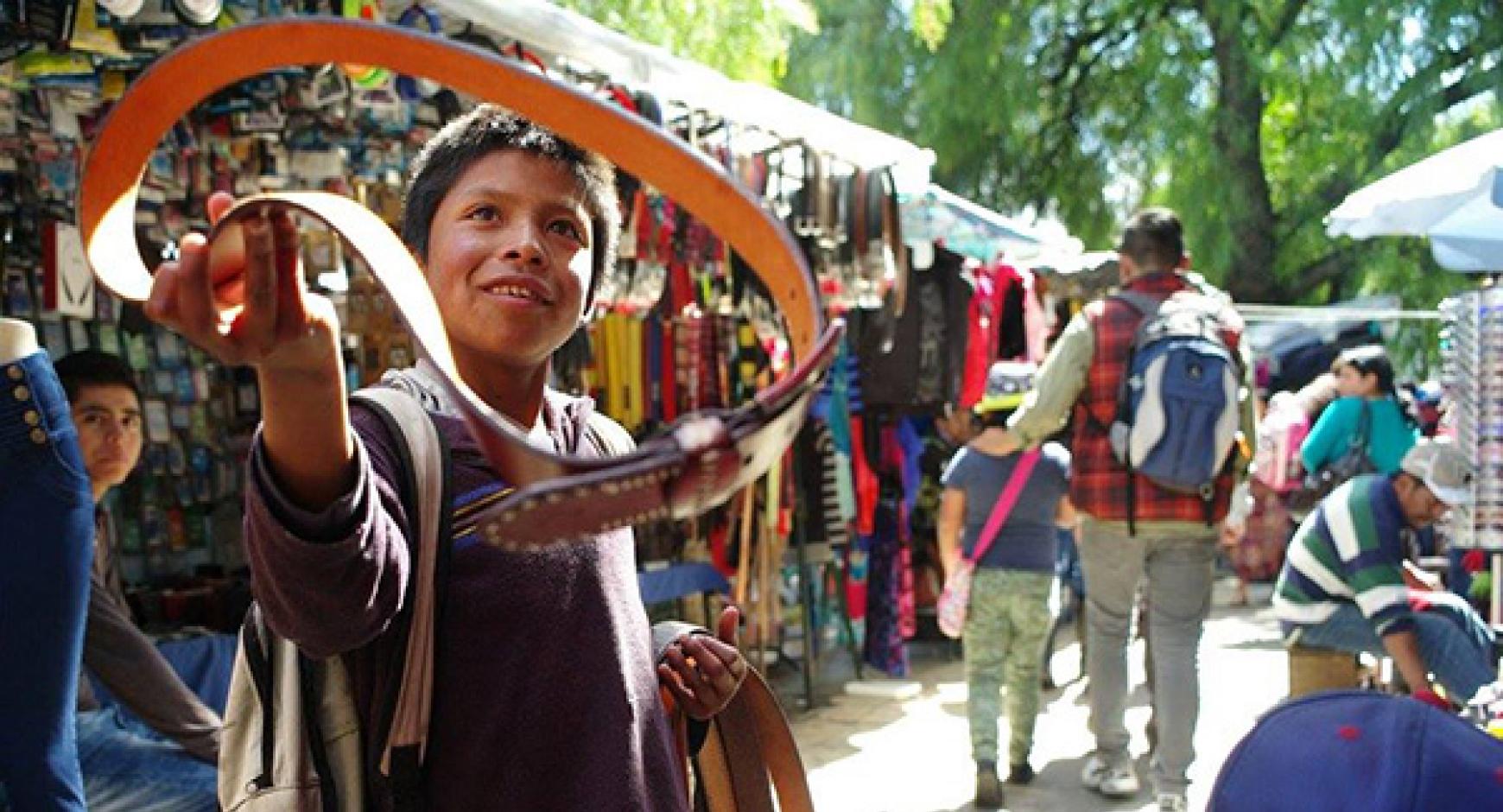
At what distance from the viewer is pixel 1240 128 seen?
16.0 m

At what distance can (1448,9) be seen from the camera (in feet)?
47.8

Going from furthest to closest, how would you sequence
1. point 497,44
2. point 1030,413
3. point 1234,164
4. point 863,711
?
point 1234,164 < point 863,711 < point 1030,413 < point 497,44

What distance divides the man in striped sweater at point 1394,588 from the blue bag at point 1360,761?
10.2 ft

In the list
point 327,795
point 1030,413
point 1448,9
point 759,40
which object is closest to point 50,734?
point 327,795

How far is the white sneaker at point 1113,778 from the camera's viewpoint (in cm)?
549

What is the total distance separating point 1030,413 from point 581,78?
1.89 metres

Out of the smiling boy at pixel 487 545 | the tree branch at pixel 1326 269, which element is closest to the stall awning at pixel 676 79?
the smiling boy at pixel 487 545

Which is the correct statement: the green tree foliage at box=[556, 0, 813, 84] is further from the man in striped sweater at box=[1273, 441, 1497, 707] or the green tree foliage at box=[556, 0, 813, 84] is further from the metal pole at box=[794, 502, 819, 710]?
the man in striped sweater at box=[1273, 441, 1497, 707]

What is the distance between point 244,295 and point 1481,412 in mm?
4808

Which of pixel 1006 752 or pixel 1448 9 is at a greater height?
pixel 1448 9

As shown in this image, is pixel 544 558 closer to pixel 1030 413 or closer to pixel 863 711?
pixel 1030 413

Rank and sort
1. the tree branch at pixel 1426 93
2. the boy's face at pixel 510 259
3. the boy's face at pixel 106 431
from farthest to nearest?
the tree branch at pixel 1426 93
the boy's face at pixel 106 431
the boy's face at pixel 510 259

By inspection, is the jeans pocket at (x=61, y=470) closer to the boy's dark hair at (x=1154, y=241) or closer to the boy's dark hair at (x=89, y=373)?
the boy's dark hair at (x=89, y=373)

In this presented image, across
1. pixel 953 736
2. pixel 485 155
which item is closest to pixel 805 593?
pixel 953 736
